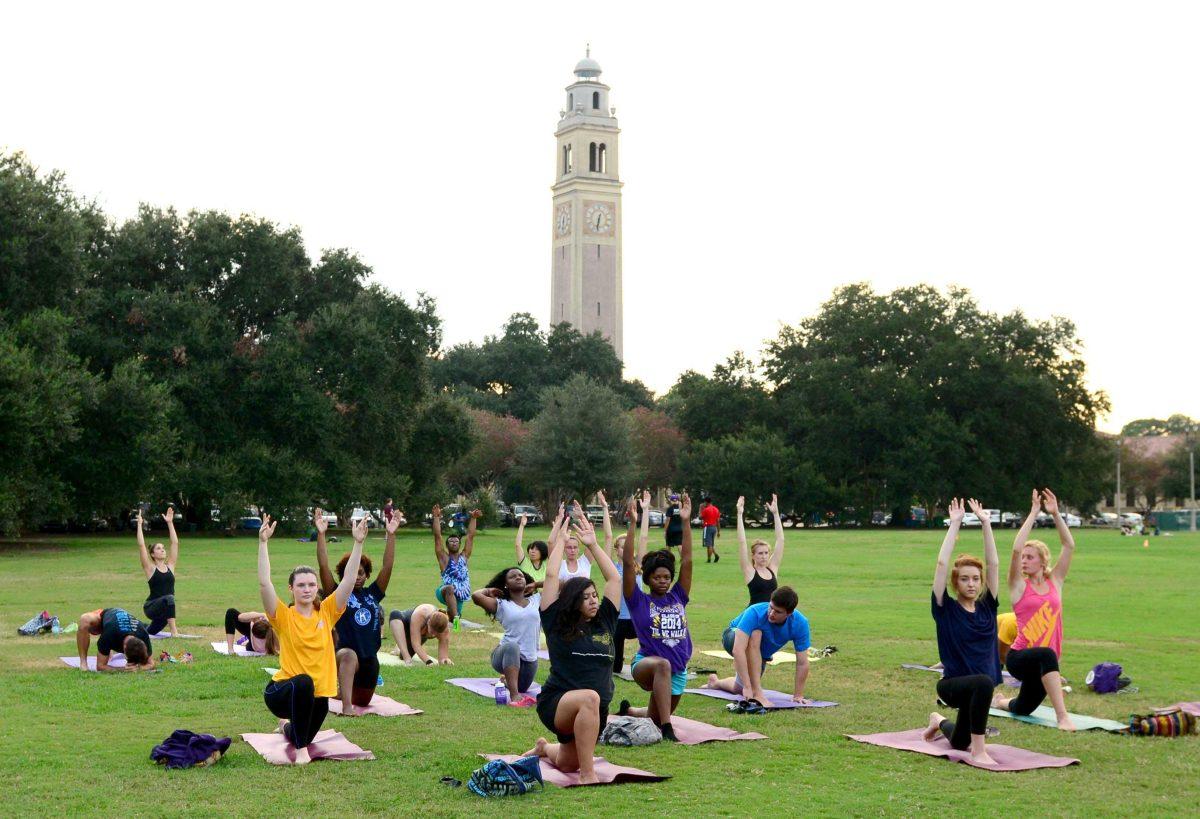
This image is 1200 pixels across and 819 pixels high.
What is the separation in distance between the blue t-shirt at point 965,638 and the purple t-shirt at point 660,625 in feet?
7.45

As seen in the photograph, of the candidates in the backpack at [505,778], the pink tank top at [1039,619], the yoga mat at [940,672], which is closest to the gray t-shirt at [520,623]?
the backpack at [505,778]

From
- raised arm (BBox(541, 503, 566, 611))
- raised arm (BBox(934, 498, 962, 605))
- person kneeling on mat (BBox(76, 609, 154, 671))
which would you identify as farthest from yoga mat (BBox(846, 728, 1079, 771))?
person kneeling on mat (BBox(76, 609, 154, 671))

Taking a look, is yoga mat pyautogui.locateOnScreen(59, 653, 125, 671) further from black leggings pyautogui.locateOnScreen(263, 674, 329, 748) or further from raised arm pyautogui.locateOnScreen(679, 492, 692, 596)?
raised arm pyautogui.locateOnScreen(679, 492, 692, 596)

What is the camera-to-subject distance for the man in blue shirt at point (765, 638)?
1298cm

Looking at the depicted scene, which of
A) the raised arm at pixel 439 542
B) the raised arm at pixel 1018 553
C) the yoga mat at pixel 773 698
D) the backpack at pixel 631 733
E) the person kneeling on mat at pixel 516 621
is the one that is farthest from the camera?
the raised arm at pixel 439 542

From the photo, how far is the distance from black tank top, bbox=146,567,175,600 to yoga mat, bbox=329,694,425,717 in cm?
672

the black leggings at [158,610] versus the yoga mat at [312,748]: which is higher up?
the black leggings at [158,610]

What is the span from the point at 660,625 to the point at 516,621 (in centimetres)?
274

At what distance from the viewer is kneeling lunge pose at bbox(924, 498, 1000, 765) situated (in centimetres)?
1066

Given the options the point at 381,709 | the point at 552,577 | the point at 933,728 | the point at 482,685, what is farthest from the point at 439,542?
the point at 933,728

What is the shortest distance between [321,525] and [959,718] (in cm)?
535

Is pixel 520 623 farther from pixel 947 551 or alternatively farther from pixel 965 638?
pixel 947 551

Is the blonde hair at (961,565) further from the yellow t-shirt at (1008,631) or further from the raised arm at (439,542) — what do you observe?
the raised arm at (439,542)

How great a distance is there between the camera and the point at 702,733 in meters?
11.7
